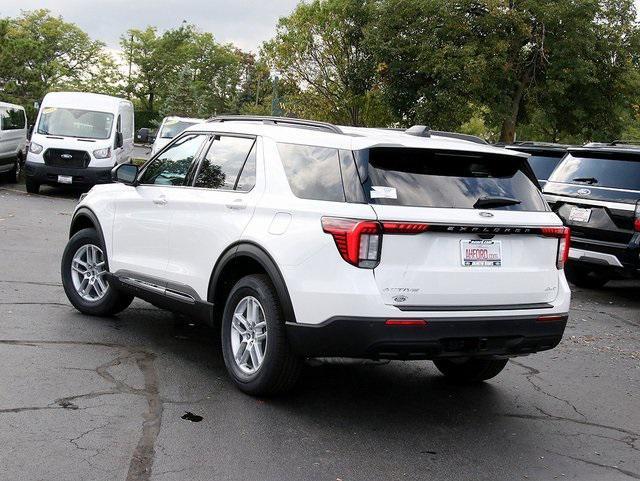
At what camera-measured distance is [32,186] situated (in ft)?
67.2

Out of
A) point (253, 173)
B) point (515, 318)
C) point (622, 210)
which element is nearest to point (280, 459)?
point (515, 318)

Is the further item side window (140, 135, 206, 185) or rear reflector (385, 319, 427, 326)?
side window (140, 135, 206, 185)

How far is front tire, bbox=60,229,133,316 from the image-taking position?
7.57m

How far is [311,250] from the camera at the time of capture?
502cm

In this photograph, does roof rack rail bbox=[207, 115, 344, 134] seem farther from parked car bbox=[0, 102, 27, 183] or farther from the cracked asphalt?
parked car bbox=[0, 102, 27, 183]

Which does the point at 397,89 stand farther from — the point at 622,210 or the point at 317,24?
the point at 622,210

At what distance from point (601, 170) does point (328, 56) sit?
36729 millimetres

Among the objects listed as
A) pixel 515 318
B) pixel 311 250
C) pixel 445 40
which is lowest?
pixel 515 318

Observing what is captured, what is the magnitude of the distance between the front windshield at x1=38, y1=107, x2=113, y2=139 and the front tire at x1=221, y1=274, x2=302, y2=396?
15829 millimetres

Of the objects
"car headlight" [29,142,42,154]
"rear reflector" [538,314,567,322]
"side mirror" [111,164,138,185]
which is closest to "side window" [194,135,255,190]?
"side mirror" [111,164,138,185]

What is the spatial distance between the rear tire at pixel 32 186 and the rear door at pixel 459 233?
54.6 feet

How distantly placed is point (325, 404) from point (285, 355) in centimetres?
57

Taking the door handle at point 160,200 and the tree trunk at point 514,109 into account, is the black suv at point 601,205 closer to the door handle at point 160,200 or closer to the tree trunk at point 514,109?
the door handle at point 160,200

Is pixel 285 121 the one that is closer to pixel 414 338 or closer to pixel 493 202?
pixel 493 202
